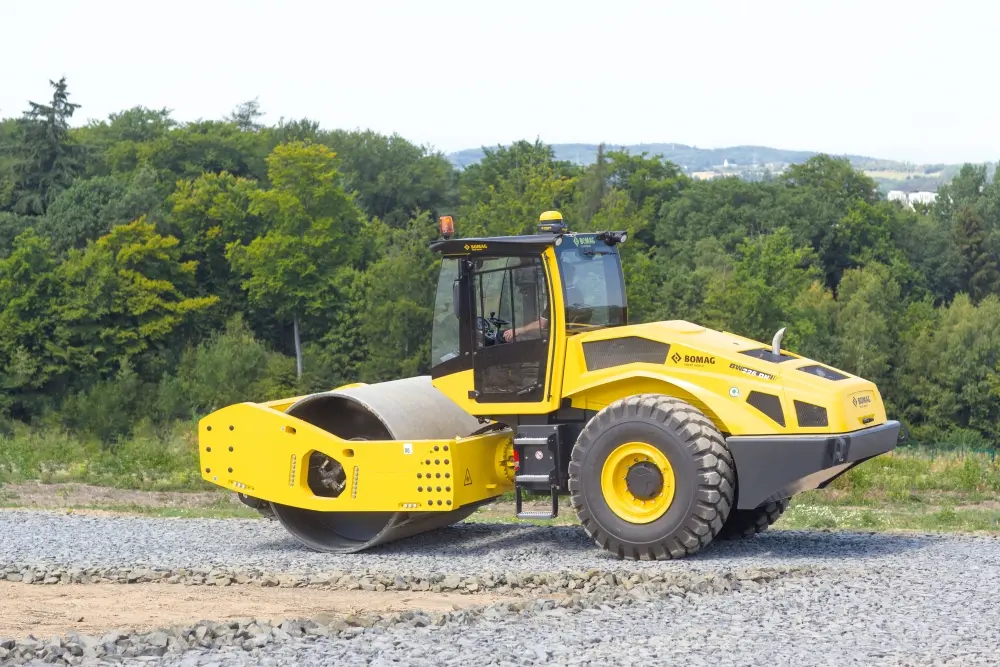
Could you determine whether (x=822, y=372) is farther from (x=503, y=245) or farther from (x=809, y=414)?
(x=503, y=245)

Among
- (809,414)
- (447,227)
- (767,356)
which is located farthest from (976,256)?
(809,414)

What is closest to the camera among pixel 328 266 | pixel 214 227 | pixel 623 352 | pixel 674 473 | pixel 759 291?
pixel 674 473

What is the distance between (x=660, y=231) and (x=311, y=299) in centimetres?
2495

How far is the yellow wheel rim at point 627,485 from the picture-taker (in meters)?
11.1

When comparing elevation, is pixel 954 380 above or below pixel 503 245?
below

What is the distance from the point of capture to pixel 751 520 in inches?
490

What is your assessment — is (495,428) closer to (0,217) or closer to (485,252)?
(485,252)

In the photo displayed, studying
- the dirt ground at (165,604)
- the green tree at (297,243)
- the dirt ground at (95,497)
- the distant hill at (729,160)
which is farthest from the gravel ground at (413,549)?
the distant hill at (729,160)

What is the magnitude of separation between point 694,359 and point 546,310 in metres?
1.43

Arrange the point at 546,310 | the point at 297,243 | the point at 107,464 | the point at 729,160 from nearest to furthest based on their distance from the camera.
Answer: the point at 546,310
the point at 107,464
the point at 297,243
the point at 729,160

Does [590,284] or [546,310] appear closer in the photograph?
[546,310]

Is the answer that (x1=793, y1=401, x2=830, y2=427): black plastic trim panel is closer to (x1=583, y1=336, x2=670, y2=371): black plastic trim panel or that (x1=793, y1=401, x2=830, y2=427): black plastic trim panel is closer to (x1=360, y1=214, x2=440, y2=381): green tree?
(x1=583, y1=336, x2=670, y2=371): black plastic trim panel

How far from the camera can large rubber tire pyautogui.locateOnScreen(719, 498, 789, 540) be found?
12359 mm

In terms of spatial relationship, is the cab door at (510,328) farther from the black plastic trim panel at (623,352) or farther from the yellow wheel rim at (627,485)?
the yellow wheel rim at (627,485)
